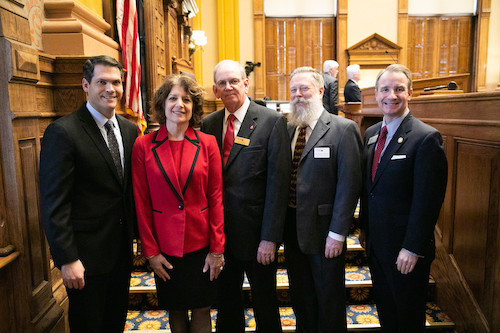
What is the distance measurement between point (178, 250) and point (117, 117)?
76cm

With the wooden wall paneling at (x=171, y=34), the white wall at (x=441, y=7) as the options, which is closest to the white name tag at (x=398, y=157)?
the wooden wall paneling at (x=171, y=34)

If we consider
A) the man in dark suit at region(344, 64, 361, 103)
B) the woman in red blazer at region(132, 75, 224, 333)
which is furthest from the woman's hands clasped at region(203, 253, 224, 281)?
the man in dark suit at region(344, 64, 361, 103)

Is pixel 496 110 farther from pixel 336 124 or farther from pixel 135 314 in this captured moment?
pixel 135 314

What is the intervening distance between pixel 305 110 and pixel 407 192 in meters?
0.68

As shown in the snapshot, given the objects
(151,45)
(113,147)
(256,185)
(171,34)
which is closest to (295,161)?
(256,185)

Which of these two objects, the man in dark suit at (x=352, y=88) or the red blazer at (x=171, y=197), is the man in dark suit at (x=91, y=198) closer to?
the red blazer at (x=171, y=197)

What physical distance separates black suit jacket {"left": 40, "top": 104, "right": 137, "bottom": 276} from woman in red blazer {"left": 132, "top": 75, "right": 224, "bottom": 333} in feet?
0.37

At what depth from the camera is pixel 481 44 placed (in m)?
9.78

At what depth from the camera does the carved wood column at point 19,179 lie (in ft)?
5.77

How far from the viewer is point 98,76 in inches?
69.7

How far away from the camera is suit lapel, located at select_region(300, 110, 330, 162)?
2.06 m

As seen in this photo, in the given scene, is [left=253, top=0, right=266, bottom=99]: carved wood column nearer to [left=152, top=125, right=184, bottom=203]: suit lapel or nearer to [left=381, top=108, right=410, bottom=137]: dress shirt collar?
[left=381, top=108, right=410, bottom=137]: dress shirt collar

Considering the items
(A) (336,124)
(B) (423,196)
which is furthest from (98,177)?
(B) (423,196)

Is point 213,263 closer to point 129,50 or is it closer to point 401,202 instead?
point 401,202
